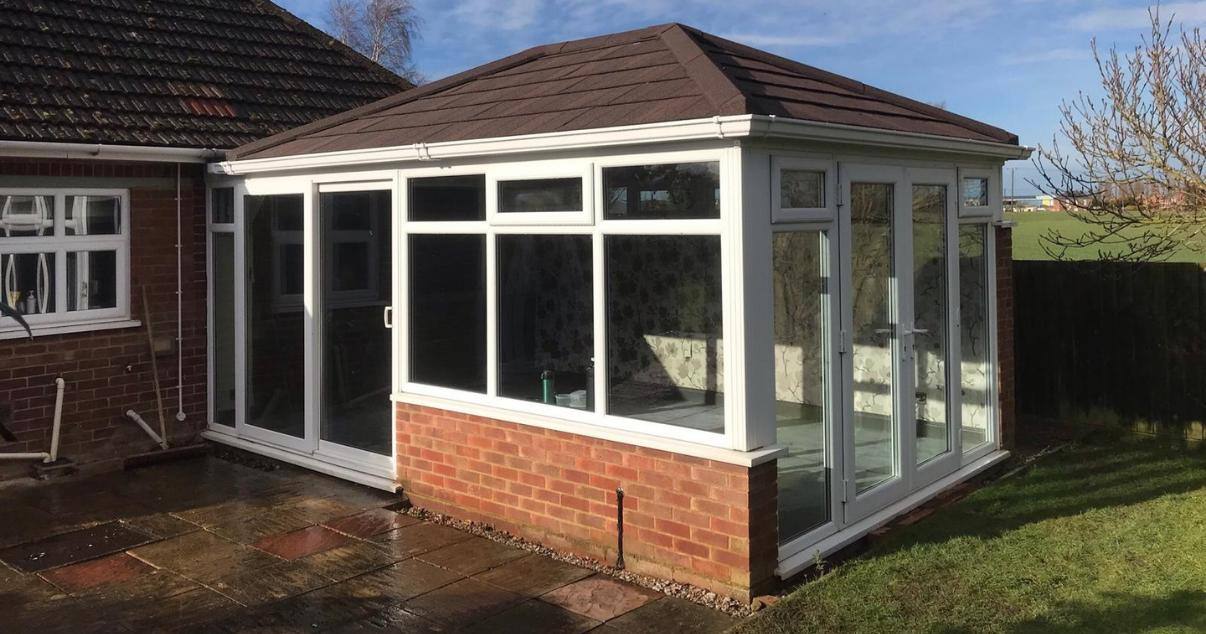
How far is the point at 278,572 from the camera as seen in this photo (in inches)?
232

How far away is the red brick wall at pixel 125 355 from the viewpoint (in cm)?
809

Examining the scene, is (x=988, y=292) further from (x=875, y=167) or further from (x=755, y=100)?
(x=755, y=100)

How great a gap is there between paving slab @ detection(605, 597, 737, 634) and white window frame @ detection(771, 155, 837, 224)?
210cm

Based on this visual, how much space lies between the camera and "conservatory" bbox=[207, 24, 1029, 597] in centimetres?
548

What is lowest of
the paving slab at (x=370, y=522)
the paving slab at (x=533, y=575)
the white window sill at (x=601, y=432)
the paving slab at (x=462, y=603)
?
the paving slab at (x=462, y=603)

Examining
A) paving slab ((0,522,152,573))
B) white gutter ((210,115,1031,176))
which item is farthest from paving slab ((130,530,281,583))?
white gutter ((210,115,1031,176))

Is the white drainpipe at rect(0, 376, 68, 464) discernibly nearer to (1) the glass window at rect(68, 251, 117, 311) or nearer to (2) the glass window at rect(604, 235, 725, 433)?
(1) the glass window at rect(68, 251, 117, 311)

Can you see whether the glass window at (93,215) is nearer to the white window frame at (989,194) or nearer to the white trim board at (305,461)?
the white trim board at (305,461)

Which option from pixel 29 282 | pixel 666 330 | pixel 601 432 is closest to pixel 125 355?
pixel 29 282

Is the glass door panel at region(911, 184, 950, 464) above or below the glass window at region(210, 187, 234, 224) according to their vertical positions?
below

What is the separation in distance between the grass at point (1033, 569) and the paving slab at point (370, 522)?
272 cm

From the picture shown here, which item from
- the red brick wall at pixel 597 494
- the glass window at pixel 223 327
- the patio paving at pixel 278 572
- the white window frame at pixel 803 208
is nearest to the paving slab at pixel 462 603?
the patio paving at pixel 278 572

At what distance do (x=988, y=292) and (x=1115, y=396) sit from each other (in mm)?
2814

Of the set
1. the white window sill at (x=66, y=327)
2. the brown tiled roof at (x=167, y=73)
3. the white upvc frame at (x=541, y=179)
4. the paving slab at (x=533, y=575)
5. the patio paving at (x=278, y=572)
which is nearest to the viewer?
the patio paving at (x=278, y=572)
